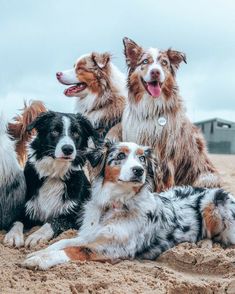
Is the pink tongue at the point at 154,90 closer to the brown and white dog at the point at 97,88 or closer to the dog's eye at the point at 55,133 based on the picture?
the brown and white dog at the point at 97,88

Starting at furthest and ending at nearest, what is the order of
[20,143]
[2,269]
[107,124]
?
[107,124]
[20,143]
[2,269]

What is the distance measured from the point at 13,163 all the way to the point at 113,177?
1.36m

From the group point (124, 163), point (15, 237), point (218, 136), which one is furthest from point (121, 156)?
point (218, 136)

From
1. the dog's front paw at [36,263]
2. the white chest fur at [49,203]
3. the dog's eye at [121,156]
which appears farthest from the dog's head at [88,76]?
the dog's front paw at [36,263]

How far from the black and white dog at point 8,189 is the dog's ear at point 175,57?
2.07 m

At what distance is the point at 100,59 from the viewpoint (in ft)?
24.6

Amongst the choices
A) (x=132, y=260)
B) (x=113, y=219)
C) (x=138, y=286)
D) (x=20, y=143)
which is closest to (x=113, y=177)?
(x=113, y=219)

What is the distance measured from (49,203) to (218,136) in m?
23.1

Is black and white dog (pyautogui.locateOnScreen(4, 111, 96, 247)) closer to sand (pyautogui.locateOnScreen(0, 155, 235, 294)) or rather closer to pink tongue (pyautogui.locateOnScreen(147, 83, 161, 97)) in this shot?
sand (pyautogui.locateOnScreen(0, 155, 235, 294))

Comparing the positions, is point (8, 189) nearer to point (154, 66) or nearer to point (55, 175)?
point (55, 175)

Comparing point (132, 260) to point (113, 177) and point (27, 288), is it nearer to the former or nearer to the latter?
point (113, 177)

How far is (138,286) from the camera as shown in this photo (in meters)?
4.00

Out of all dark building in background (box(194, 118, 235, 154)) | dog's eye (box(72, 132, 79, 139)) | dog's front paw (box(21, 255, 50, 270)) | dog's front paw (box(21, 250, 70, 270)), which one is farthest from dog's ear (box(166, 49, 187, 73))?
dark building in background (box(194, 118, 235, 154))

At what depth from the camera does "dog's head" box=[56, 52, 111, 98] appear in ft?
24.3
